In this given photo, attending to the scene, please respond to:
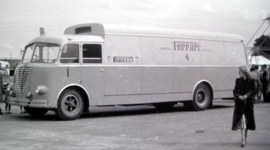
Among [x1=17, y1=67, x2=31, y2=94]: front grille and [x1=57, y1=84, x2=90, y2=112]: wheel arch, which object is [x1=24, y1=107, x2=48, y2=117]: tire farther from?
[x1=57, y1=84, x2=90, y2=112]: wheel arch

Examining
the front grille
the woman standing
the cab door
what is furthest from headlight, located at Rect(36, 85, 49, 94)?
the woman standing

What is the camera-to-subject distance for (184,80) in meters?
16.0

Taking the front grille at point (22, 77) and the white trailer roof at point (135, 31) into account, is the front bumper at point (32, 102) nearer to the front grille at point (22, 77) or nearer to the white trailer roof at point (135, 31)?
the front grille at point (22, 77)

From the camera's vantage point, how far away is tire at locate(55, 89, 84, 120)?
41.7 ft

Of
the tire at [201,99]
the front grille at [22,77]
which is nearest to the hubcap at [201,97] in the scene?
the tire at [201,99]

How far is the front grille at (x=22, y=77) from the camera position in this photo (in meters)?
12.9

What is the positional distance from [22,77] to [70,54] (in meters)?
1.69

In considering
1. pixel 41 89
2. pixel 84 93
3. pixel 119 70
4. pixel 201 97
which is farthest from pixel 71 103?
pixel 201 97

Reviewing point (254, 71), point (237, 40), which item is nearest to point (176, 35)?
point (237, 40)

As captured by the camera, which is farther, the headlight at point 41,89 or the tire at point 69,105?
the tire at point 69,105

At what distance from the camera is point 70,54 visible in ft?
43.0

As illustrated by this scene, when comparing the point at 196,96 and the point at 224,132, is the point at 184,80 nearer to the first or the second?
the point at 196,96

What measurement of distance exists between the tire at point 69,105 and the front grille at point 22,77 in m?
1.27

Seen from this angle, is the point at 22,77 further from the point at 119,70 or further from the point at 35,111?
the point at 119,70
